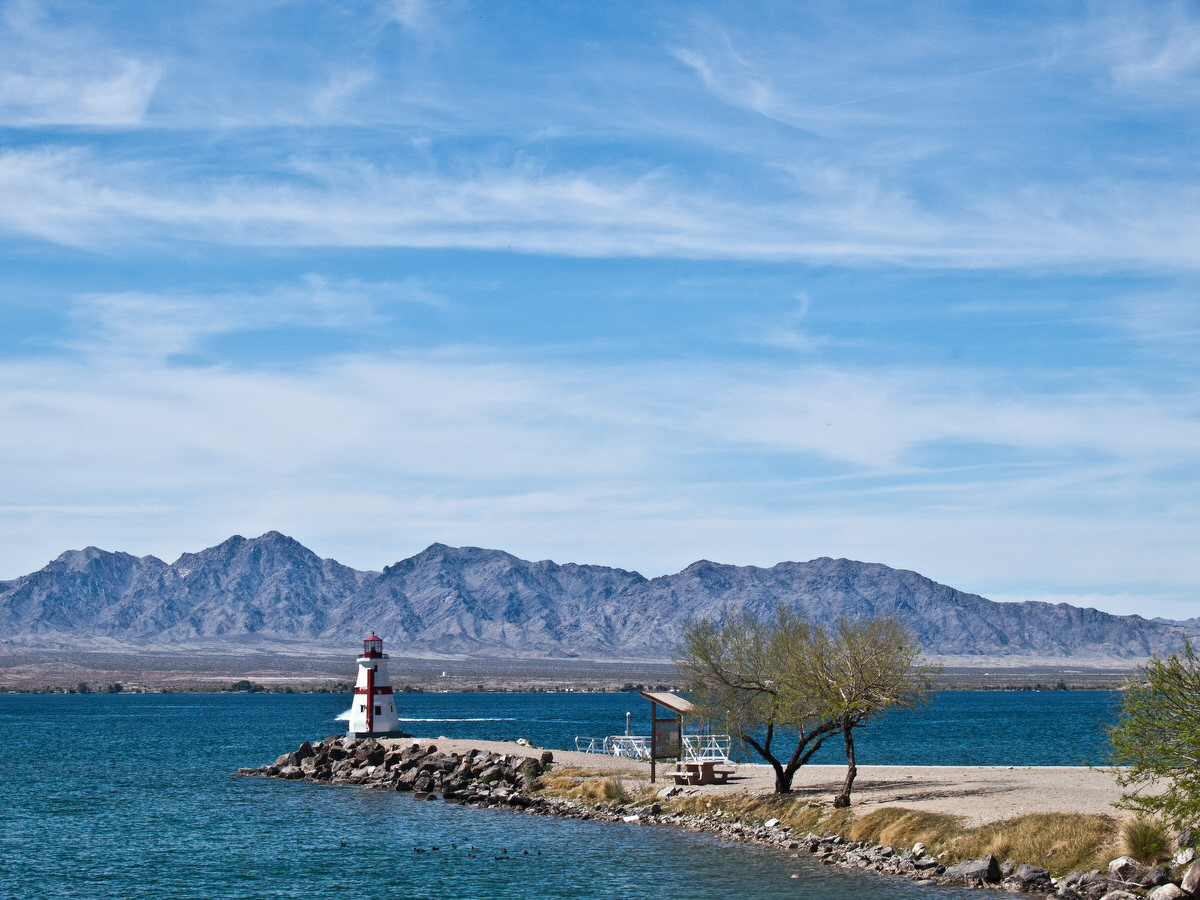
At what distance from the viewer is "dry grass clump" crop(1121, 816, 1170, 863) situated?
29.1m

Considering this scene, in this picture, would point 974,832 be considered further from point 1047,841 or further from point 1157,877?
point 1157,877

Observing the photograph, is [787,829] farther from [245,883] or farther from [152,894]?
[152,894]

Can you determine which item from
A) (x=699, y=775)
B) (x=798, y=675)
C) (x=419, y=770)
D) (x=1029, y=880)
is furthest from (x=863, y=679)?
(x=419, y=770)

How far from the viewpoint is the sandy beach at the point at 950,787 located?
35.5m

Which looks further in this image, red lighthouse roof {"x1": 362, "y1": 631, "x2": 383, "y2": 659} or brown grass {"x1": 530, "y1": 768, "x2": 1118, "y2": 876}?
red lighthouse roof {"x1": 362, "y1": 631, "x2": 383, "y2": 659}

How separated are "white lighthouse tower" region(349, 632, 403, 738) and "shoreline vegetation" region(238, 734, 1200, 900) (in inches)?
315

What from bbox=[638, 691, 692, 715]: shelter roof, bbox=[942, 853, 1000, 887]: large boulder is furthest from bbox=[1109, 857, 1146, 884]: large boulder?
bbox=[638, 691, 692, 715]: shelter roof

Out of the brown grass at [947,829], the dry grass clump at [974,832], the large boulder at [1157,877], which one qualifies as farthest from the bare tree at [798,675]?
the large boulder at [1157,877]

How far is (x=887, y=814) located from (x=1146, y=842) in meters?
8.45

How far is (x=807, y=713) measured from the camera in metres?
40.4

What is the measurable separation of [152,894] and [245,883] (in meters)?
2.50

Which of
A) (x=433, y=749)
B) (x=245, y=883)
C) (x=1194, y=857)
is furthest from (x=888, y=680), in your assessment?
(x=433, y=749)

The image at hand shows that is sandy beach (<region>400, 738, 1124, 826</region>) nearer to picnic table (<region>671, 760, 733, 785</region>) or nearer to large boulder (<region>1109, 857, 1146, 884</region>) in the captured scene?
picnic table (<region>671, 760, 733, 785</region>)

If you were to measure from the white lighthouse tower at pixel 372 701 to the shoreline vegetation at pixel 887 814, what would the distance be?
7999mm
